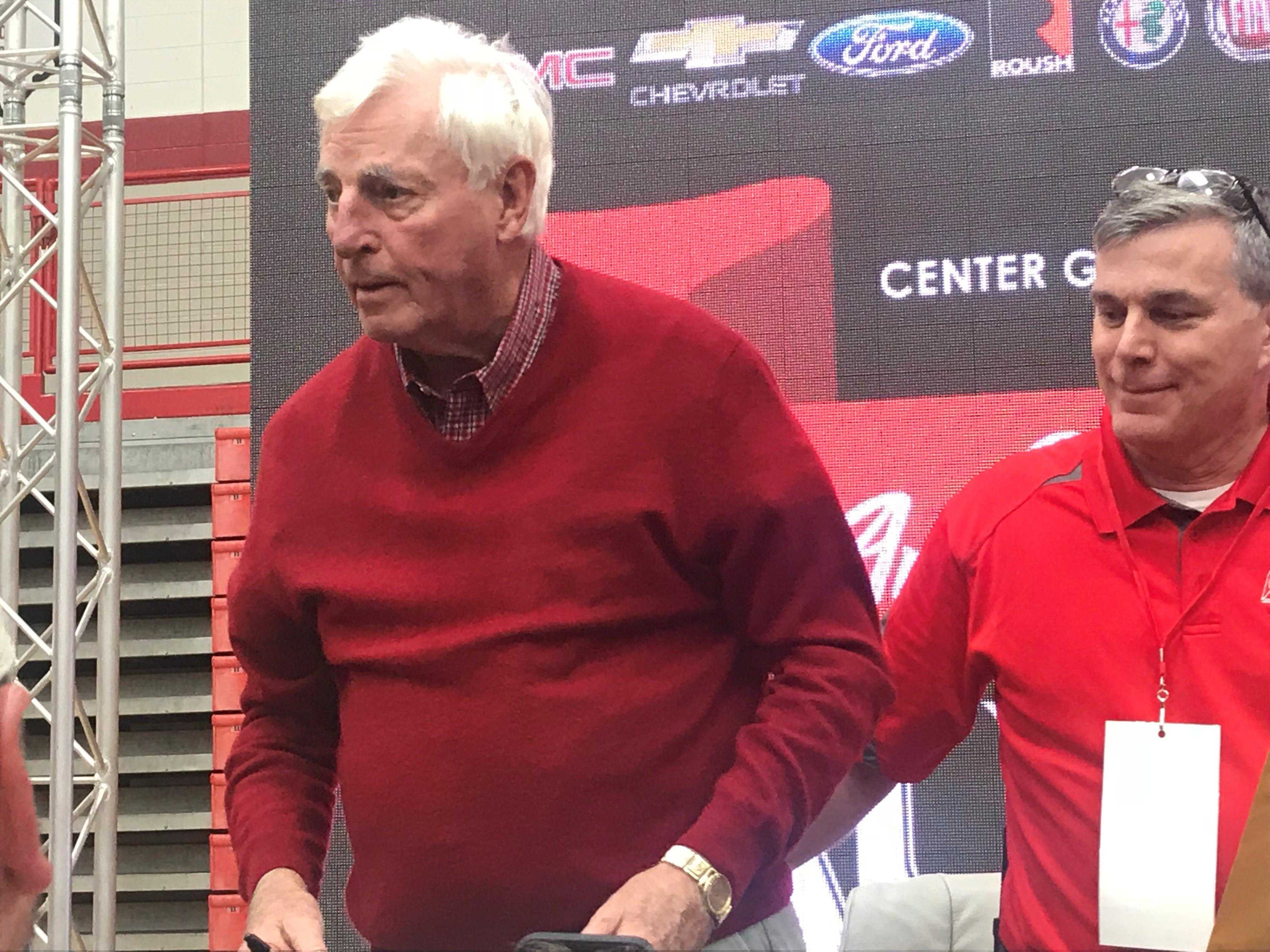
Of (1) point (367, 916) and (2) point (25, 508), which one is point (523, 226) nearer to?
(1) point (367, 916)

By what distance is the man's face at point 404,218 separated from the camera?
125cm

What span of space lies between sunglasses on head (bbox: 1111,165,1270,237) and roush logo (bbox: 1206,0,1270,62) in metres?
1.50

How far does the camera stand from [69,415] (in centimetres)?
342

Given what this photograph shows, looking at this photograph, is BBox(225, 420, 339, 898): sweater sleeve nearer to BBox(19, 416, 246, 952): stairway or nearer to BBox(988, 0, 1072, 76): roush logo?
BBox(988, 0, 1072, 76): roush logo

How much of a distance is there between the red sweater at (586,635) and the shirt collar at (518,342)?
18 millimetres

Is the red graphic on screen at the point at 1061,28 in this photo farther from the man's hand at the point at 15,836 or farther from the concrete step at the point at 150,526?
the concrete step at the point at 150,526

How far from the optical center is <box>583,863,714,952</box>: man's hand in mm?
1093

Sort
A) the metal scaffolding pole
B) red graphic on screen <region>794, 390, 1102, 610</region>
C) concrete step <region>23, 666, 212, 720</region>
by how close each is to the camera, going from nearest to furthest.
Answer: red graphic on screen <region>794, 390, 1102, 610</region>
the metal scaffolding pole
concrete step <region>23, 666, 212, 720</region>

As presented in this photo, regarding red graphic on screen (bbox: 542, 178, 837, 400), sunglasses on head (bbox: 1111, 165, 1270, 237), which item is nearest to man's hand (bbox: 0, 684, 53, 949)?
sunglasses on head (bbox: 1111, 165, 1270, 237)

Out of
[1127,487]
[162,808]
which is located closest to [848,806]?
[1127,487]

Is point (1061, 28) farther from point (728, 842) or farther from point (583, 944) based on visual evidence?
point (583, 944)

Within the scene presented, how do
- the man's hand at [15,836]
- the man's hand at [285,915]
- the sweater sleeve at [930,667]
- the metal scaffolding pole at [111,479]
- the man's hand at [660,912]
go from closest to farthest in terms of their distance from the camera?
1. the man's hand at [15,836]
2. the man's hand at [660,912]
3. the man's hand at [285,915]
4. the sweater sleeve at [930,667]
5. the metal scaffolding pole at [111,479]

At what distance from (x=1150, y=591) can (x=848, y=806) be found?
439mm

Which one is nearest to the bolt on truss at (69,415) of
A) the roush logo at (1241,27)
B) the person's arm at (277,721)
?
the person's arm at (277,721)
